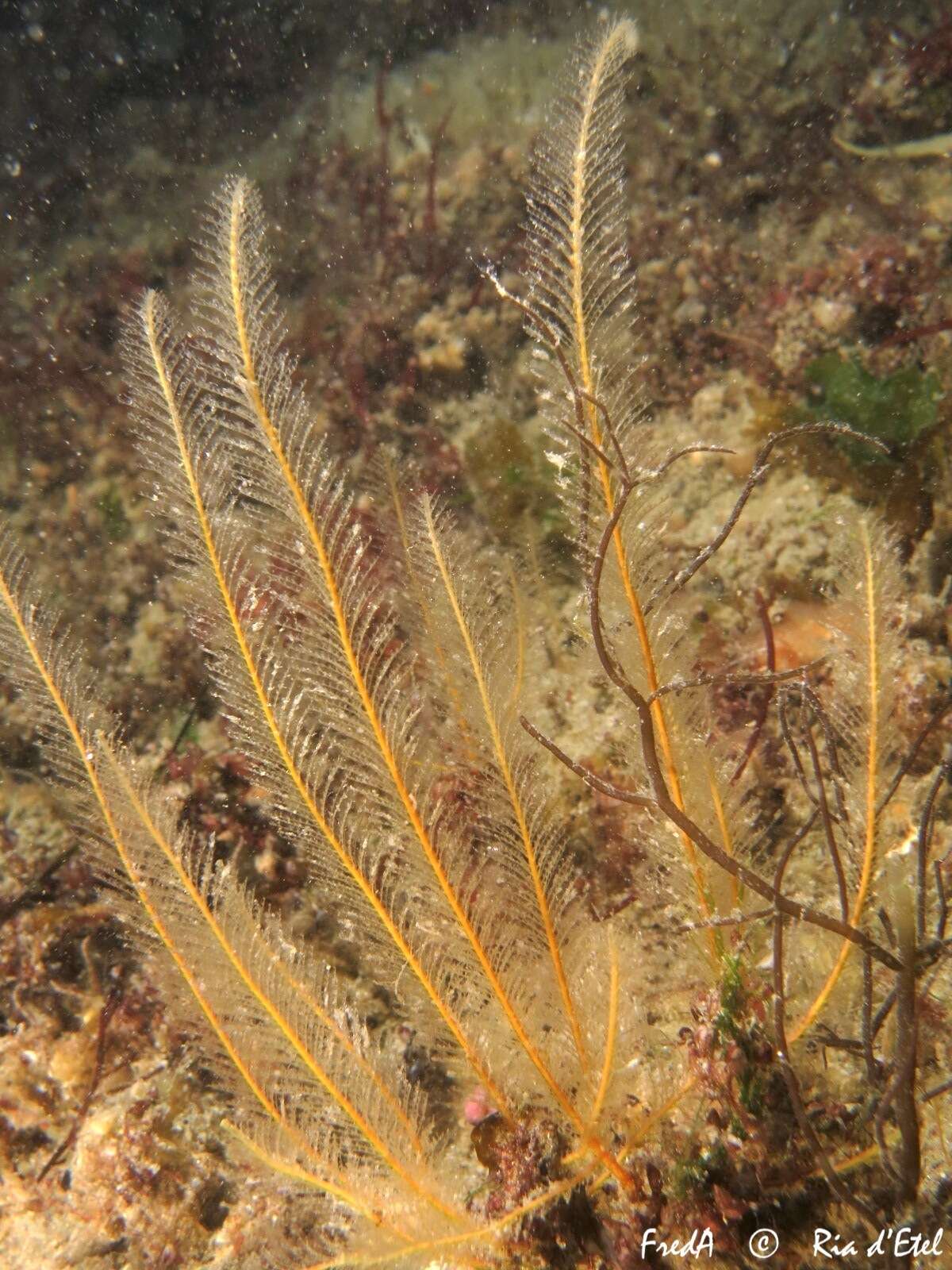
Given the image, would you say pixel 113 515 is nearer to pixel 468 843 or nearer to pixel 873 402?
pixel 468 843

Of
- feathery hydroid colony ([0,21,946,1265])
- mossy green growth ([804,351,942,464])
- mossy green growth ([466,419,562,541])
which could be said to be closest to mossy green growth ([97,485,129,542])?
feathery hydroid colony ([0,21,946,1265])

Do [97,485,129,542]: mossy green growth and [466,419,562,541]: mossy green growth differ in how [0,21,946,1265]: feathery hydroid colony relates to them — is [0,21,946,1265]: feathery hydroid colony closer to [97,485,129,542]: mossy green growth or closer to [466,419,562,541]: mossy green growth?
[466,419,562,541]: mossy green growth

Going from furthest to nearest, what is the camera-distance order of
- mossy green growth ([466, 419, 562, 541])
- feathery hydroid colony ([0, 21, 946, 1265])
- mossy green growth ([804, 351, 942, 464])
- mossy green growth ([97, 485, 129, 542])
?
mossy green growth ([97, 485, 129, 542]) → mossy green growth ([466, 419, 562, 541]) → mossy green growth ([804, 351, 942, 464]) → feathery hydroid colony ([0, 21, 946, 1265])

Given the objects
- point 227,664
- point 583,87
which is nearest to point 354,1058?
point 227,664

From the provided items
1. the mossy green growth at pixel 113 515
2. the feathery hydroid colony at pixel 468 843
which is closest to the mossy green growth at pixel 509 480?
the feathery hydroid colony at pixel 468 843

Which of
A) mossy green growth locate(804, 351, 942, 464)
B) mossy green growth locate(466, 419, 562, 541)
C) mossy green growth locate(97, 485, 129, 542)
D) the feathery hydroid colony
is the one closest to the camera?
the feathery hydroid colony

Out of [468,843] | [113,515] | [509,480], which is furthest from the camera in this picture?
[113,515]

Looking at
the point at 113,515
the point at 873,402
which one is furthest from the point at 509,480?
the point at 113,515

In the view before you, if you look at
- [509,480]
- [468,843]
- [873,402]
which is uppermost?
[873,402]
